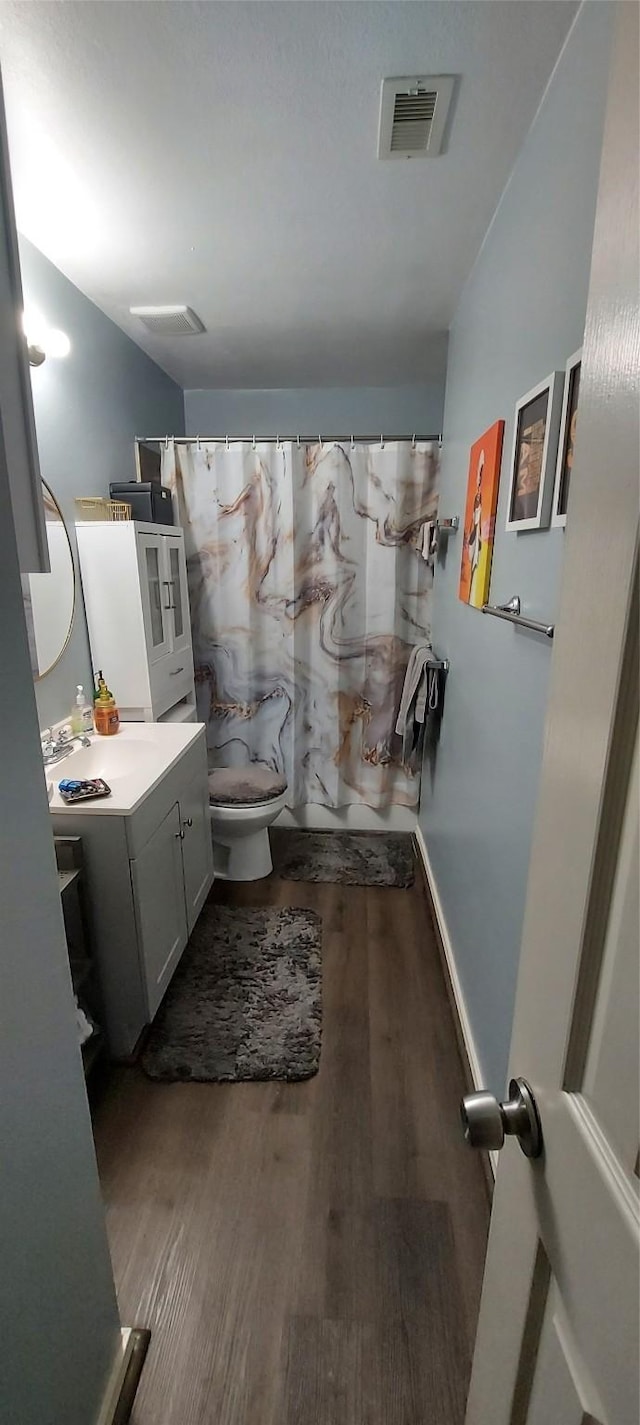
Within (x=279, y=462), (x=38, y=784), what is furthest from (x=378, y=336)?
(x=38, y=784)

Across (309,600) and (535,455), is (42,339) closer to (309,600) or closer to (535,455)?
(309,600)

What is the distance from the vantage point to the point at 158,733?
214 cm

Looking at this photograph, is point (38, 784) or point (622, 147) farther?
point (38, 784)

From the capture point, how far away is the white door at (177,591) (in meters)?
2.48

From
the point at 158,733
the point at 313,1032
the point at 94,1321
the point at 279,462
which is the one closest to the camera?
the point at 94,1321

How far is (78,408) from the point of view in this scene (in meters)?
2.09

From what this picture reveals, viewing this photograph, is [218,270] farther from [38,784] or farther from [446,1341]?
[446,1341]

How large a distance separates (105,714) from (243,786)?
682mm

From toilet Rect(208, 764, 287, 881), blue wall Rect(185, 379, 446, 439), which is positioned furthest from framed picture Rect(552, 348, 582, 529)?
blue wall Rect(185, 379, 446, 439)

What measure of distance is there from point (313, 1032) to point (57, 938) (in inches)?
48.0

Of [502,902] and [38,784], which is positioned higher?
[38,784]

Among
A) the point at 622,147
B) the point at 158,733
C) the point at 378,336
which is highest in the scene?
the point at 378,336

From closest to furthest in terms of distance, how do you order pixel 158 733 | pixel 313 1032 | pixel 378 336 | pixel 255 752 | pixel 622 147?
pixel 622 147, pixel 313 1032, pixel 158 733, pixel 378 336, pixel 255 752

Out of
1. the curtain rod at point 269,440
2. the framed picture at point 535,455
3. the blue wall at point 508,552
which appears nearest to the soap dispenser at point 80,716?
the curtain rod at point 269,440
